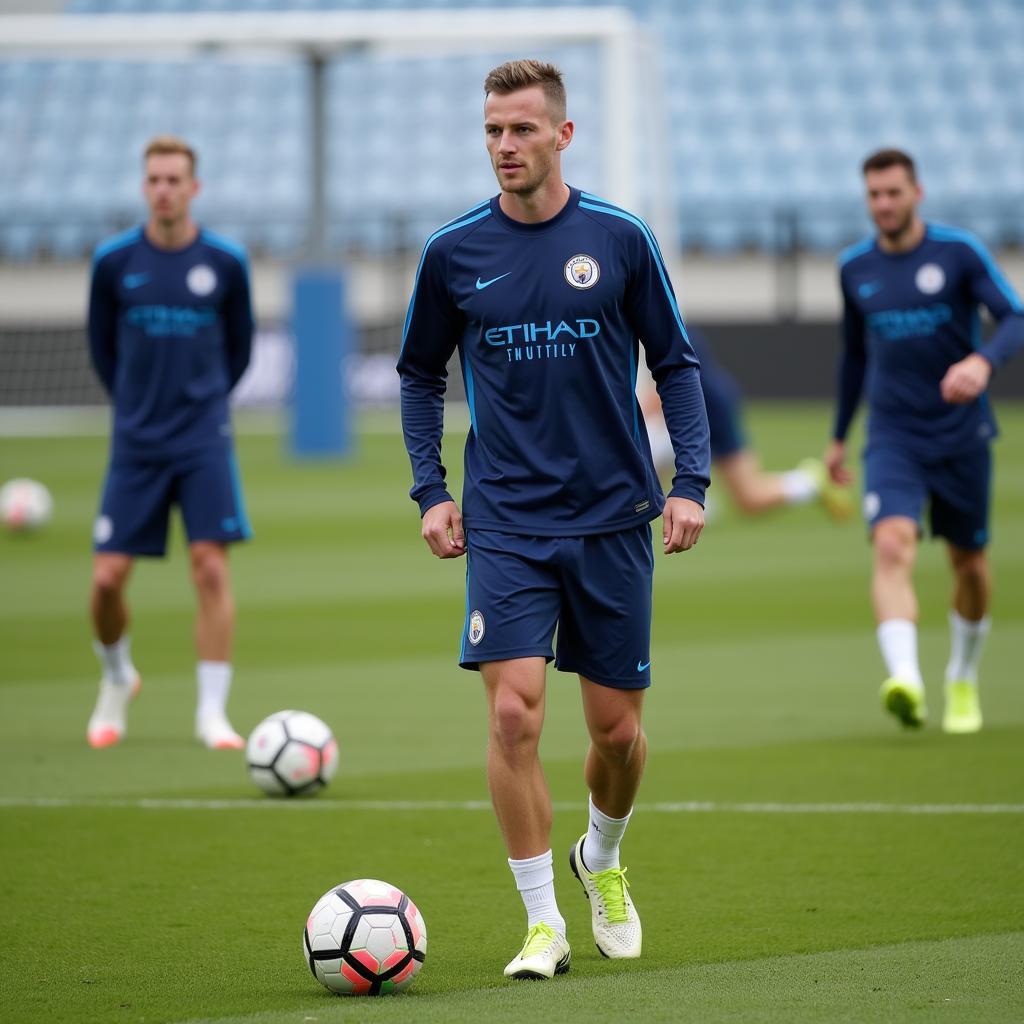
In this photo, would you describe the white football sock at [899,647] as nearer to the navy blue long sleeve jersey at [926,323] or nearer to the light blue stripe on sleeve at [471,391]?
the navy blue long sleeve jersey at [926,323]

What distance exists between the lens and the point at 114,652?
7562 mm

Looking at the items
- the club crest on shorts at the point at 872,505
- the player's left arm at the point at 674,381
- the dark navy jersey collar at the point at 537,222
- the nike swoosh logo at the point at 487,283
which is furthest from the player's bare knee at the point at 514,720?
the club crest on shorts at the point at 872,505

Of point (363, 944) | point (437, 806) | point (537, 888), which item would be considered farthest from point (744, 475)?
point (363, 944)

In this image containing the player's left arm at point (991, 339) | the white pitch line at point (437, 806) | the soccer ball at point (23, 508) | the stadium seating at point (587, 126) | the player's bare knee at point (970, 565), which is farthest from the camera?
the stadium seating at point (587, 126)

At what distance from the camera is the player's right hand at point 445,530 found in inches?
175

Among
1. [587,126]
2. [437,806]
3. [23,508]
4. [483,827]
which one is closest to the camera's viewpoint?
[483,827]

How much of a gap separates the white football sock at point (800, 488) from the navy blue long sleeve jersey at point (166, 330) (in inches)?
311

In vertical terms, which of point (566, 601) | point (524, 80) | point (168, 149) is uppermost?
point (168, 149)

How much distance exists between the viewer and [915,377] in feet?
24.7

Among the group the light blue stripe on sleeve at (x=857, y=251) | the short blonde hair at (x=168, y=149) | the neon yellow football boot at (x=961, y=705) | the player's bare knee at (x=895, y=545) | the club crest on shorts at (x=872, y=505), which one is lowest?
the neon yellow football boot at (x=961, y=705)

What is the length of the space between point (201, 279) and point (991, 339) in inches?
122

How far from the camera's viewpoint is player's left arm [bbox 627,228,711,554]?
4.40 metres

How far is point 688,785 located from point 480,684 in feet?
8.36

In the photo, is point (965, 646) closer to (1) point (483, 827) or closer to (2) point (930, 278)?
(2) point (930, 278)
